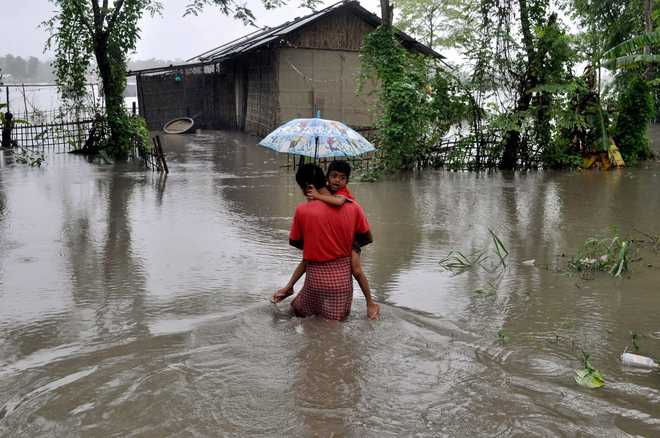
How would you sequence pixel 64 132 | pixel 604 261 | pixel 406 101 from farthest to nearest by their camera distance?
1. pixel 64 132
2. pixel 406 101
3. pixel 604 261

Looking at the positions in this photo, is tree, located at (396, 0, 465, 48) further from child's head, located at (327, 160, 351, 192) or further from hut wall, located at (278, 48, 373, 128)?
child's head, located at (327, 160, 351, 192)

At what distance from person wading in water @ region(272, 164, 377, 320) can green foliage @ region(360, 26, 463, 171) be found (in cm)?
926

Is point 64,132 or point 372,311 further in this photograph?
point 64,132

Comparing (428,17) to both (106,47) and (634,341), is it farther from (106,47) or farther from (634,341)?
(634,341)

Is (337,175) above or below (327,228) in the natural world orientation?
above

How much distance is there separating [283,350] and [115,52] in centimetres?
1523

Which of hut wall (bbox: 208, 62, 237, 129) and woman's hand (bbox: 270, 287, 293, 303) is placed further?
hut wall (bbox: 208, 62, 237, 129)

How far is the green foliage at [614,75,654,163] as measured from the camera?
15.4m

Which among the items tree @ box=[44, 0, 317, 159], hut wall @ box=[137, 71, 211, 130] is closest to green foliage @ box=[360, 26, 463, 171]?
tree @ box=[44, 0, 317, 159]

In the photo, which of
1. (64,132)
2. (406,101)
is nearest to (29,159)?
(64,132)

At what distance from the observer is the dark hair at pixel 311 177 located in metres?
4.97

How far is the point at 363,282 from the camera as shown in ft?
17.6

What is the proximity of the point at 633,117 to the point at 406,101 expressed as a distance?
18.3 ft

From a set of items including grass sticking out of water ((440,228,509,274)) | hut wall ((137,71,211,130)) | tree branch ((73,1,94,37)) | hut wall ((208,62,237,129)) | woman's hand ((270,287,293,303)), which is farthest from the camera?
hut wall ((208,62,237,129))
